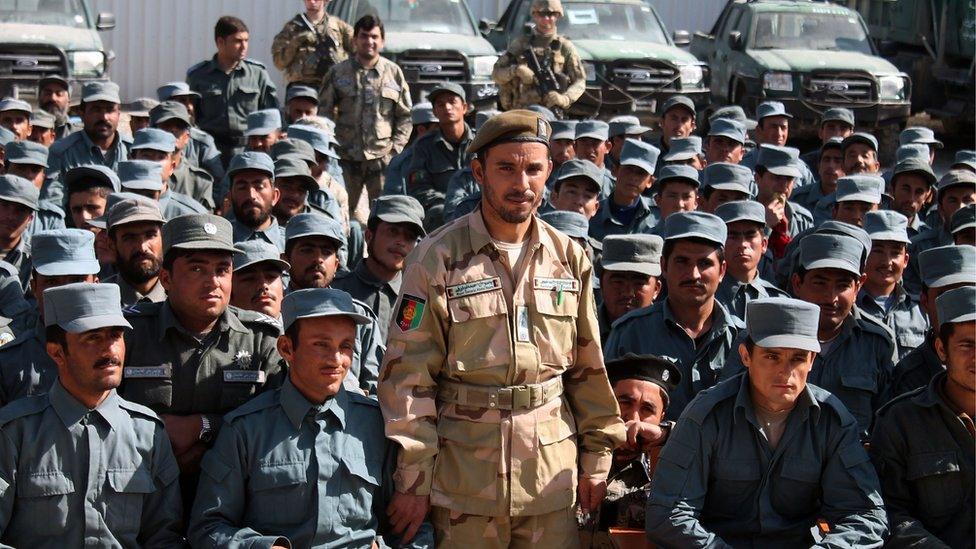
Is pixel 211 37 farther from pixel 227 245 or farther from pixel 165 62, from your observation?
pixel 227 245

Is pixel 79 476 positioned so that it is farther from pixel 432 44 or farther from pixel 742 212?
pixel 432 44

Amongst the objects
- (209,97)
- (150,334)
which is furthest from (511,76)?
(150,334)

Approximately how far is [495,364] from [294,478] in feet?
2.42

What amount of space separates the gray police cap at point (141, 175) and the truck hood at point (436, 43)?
22.3 feet

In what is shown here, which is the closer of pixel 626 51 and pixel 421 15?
pixel 626 51

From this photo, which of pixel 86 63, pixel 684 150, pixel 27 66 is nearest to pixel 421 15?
pixel 86 63

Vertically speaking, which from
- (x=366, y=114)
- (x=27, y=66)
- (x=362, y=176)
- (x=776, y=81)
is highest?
(x=776, y=81)

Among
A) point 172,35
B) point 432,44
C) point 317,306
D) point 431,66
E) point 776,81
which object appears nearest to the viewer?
point 317,306

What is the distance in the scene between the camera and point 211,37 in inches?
789

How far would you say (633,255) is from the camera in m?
6.47

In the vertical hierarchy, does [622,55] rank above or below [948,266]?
below

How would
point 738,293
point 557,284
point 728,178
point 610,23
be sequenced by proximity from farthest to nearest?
point 610,23 → point 728,178 → point 738,293 → point 557,284

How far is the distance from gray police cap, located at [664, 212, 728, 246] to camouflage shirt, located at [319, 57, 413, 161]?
5.89 metres

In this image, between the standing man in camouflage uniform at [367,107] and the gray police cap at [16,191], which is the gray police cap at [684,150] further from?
the gray police cap at [16,191]
